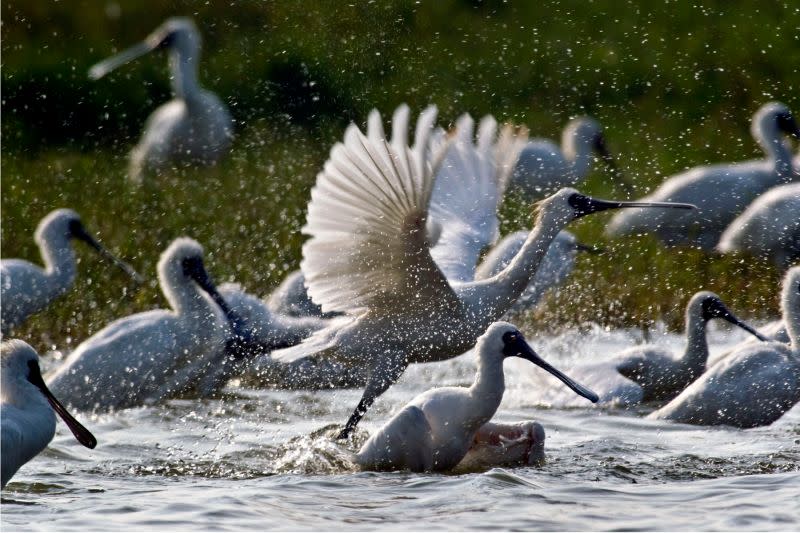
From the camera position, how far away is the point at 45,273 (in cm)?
917

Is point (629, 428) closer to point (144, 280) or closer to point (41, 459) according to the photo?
point (41, 459)

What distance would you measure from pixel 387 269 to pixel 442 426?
960 mm

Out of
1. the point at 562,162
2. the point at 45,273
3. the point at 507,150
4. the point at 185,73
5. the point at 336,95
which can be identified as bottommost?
the point at 45,273

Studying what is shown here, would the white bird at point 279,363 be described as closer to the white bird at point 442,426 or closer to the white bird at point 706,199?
the white bird at point 442,426

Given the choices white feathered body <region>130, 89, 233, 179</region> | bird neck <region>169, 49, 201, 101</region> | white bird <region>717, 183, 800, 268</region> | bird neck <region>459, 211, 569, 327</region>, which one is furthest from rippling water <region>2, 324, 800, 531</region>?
bird neck <region>169, 49, 201, 101</region>

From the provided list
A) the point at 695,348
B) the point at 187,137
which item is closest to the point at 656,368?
the point at 695,348

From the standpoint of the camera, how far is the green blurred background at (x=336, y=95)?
36.0ft

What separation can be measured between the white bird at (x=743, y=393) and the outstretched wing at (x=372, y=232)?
1308 millimetres

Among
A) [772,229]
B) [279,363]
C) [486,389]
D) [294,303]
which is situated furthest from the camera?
[772,229]

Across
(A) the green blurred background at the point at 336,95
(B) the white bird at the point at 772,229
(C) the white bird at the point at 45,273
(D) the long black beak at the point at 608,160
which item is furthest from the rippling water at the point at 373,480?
(D) the long black beak at the point at 608,160

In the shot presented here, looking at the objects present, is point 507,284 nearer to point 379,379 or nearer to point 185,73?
point 379,379

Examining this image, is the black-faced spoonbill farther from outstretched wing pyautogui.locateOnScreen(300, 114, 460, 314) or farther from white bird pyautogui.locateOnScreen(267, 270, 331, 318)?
white bird pyautogui.locateOnScreen(267, 270, 331, 318)

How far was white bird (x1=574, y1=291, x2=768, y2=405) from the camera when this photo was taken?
7539 mm

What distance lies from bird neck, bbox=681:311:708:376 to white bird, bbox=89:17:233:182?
243 inches
